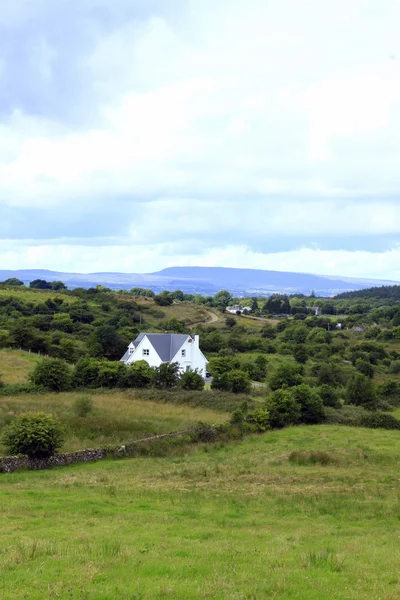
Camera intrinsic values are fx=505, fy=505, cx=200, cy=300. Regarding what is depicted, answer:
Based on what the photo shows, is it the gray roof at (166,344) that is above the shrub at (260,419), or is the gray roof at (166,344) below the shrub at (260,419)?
above

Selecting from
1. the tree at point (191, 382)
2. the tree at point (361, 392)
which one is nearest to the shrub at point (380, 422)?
the tree at point (361, 392)

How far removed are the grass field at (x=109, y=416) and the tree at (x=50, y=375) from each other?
6.39ft

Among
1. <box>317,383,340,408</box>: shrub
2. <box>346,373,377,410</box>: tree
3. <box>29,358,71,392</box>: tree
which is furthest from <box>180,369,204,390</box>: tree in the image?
<box>346,373,377,410</box>: tree

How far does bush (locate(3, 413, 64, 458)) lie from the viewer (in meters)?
25.2

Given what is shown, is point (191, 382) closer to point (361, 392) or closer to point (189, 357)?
point (189, 357)

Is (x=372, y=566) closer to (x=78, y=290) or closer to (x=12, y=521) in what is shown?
(x=12, y=521)

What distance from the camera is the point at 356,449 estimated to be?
99.9ft

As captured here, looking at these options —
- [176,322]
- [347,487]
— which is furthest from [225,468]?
[176,322]

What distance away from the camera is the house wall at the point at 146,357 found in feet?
218

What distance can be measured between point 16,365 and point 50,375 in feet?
43.4

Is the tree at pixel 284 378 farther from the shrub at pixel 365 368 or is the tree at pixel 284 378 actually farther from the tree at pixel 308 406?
the shrub at pixel 365 368

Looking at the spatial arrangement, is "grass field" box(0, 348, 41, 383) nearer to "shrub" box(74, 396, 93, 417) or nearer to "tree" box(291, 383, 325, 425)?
"shrub" box(74, 396, 93, 417)

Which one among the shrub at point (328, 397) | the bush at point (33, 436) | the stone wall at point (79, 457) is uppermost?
the bush at point (33, 436)

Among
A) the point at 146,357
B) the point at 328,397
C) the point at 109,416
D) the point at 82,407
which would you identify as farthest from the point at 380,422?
the point at 146,357
